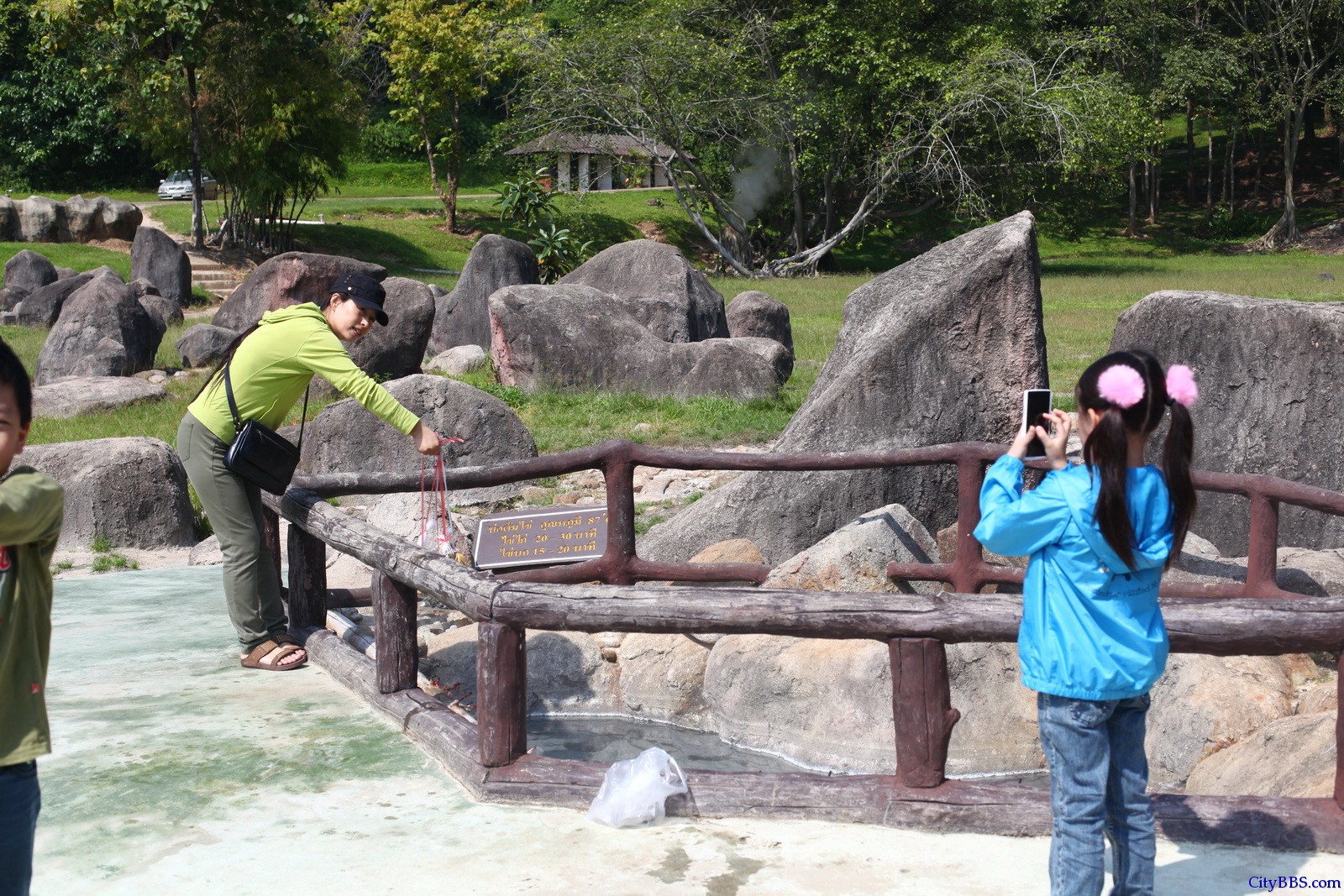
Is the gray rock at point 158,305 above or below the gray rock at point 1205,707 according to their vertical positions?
above

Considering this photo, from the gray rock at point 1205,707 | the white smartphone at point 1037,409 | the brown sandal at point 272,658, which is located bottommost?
the gray rock at point 1205,707

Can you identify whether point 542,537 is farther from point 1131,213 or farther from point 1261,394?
point 1131,213

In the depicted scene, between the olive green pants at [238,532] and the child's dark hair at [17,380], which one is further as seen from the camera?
the olive green pants at [238,532]

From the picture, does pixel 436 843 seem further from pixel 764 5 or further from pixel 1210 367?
pixel 764 5

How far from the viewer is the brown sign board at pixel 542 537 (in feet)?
22.0

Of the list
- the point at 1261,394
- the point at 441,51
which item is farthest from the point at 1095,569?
the point at 441,51

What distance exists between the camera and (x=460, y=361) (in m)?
15.9

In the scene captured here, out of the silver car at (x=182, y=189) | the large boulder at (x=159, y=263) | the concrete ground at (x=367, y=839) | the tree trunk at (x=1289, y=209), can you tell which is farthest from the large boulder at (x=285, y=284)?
the tree trunk at (x=1289, y=209)

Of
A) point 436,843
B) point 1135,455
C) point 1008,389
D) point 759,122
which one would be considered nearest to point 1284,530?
point 1008,389

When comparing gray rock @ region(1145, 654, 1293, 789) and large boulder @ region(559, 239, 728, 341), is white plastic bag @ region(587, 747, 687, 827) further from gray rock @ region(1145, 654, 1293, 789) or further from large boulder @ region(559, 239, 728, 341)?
large boulder @ region(559, 239, 728, 341)

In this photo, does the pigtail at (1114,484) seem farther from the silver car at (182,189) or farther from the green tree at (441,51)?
the silver car at (182,189)

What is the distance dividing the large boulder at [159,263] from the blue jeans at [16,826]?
2161cm

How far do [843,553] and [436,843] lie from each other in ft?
10.9

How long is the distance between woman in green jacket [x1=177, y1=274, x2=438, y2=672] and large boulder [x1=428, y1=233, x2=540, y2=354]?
12516 millimetres
